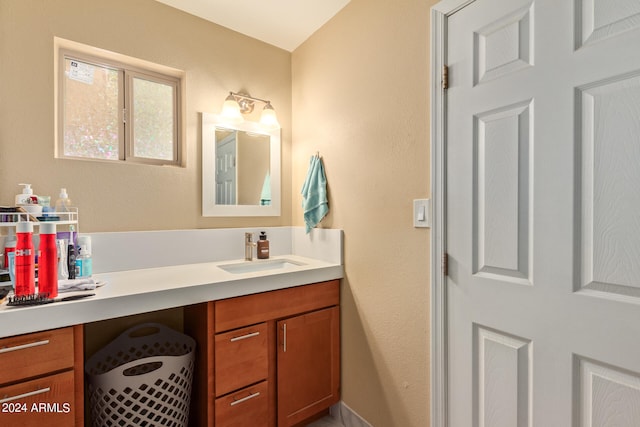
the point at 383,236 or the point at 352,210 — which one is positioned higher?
the point at 352,210

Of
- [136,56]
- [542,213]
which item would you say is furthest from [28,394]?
[542,213]

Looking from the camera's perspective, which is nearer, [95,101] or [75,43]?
[75,43]

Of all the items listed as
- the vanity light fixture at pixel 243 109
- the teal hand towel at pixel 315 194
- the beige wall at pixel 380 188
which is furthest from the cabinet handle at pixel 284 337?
the vanity light fixture at pixel 243 109

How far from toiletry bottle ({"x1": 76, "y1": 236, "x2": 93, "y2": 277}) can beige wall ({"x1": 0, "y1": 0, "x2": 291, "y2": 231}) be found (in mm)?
187

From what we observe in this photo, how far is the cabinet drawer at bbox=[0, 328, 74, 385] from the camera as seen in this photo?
0.98 meters

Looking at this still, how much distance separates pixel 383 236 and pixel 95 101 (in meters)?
1.74

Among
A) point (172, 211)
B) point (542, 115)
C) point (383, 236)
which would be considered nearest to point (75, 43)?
point (172, 211)

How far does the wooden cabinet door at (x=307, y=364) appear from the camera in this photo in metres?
1.56

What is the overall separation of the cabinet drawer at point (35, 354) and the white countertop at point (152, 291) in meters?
0.03

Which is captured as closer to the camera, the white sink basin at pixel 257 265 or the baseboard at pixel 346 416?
the baseboard at pixel 346 416

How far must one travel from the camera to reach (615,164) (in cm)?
85

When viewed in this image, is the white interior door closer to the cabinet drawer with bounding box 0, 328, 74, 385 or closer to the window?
the cabinet drawer with bounding box 0, 328, 74, 385

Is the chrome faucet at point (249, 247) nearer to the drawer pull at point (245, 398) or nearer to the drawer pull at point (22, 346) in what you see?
the drawer pull at point (245, 398)

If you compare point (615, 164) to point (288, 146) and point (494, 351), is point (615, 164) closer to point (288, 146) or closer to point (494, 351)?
point (494, 351)
